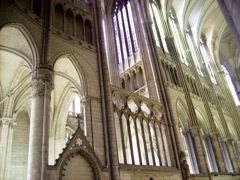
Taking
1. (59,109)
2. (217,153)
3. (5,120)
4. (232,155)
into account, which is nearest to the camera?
(5,120)

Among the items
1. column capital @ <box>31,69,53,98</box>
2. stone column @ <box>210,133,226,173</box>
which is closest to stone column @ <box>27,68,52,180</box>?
column capital @ <box>31,69,53,98</box>

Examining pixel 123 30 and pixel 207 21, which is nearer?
pixel 123 30

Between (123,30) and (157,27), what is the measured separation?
2.62m

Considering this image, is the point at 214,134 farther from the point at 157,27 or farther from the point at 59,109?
the point at 59,109

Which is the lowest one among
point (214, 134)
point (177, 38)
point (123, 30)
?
point (214, 134)

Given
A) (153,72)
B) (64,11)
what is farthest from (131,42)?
(64,11)

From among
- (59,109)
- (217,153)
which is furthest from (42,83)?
A: (217,153)

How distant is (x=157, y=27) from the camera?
19500 mm

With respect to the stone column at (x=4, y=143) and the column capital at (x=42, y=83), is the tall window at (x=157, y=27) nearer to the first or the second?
the column capital at (x=42, y=83)

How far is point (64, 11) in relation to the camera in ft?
39.8

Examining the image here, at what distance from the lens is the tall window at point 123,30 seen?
60.2 feet

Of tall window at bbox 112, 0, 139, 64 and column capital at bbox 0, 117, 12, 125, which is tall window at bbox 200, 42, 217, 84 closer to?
tall window at bbox 112, 0, 139, 64

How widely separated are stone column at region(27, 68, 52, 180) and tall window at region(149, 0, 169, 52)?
11216 millimetres

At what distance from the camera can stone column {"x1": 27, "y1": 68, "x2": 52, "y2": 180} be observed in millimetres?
7732
